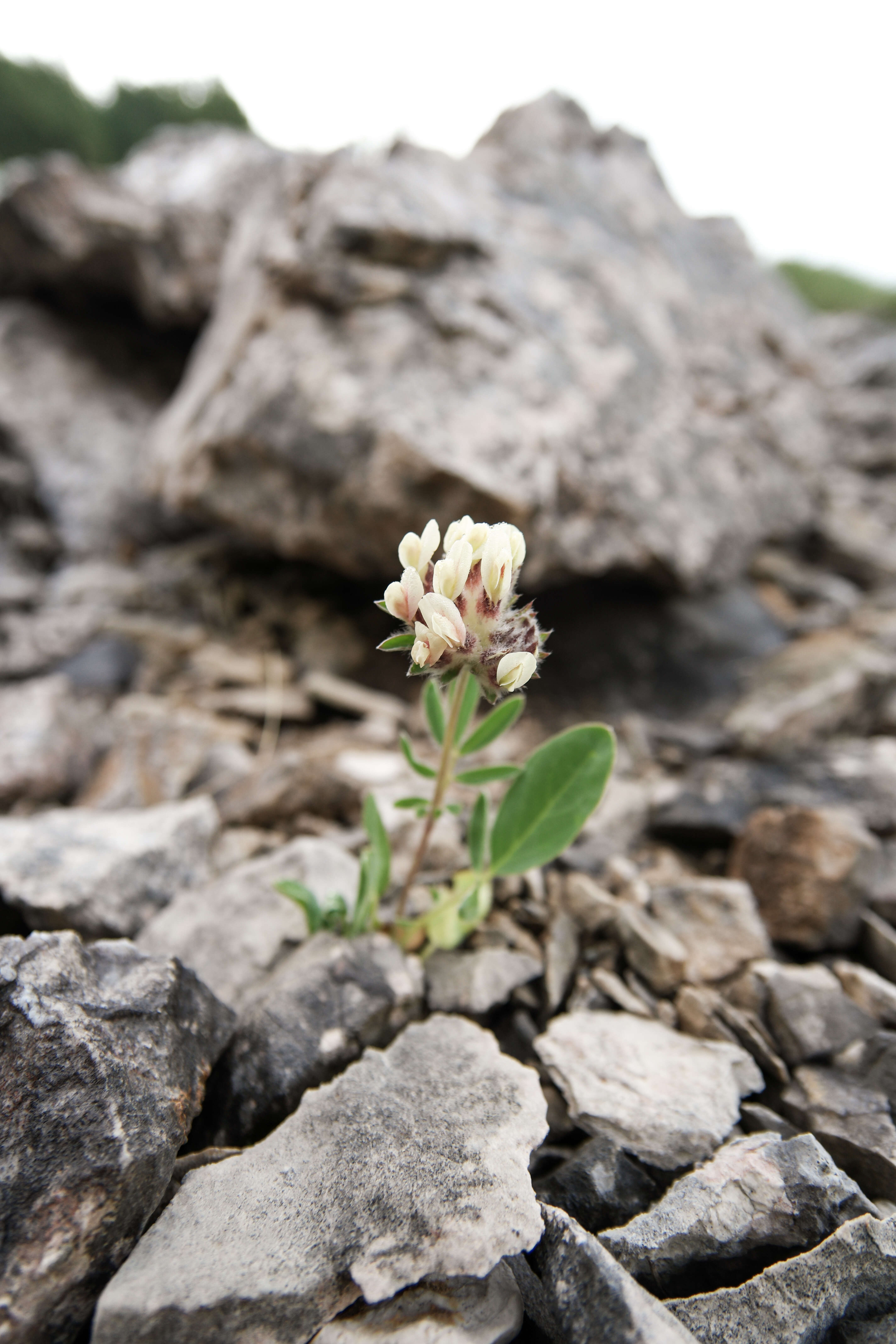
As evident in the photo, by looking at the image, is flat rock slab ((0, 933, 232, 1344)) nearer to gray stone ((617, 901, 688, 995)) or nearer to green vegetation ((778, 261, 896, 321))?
gray stone ((617, 901, 688, 995))

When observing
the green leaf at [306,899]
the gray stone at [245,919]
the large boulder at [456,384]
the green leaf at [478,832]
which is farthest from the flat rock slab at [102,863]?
the large boulder at [456,384]

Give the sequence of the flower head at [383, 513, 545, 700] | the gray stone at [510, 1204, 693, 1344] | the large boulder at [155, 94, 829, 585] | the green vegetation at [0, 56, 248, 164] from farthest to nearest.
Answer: the green vegetation at [0, 56, 248, 164]
the large boulder at [155, 94, 829, 585]
the flower head at [383, 513, 545, 700]
the gray stone at [510, 1204, 693, 1344]

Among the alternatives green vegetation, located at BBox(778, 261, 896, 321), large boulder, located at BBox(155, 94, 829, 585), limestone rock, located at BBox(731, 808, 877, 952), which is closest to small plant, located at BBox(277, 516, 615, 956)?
limestone rock, located at BBox(731, 808, 877, 952)

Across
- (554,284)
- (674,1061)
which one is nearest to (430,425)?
(554,284)

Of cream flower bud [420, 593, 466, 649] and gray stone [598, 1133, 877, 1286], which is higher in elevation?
cream flower bud [420, 593, 466, 649]

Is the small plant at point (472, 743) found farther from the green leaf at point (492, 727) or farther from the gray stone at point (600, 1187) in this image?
the gray stone at point (600, 1187)

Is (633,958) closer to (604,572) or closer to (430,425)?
(604,572)

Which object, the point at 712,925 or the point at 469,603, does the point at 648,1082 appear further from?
the point at 469,603
